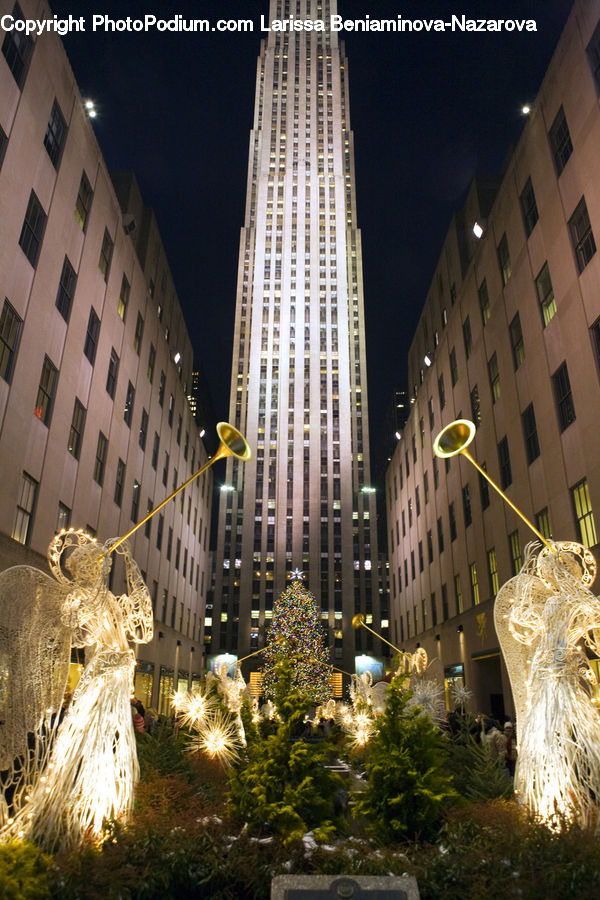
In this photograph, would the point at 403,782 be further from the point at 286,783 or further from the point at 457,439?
the point at 457,439

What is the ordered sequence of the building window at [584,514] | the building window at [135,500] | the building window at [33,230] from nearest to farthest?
the building window at [584,514], the building window at [33,230], the building window at [135,500]

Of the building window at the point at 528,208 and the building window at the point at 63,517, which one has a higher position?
the building window at the point at 528,208

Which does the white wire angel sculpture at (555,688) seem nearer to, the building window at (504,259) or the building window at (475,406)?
the building window at (504,259)

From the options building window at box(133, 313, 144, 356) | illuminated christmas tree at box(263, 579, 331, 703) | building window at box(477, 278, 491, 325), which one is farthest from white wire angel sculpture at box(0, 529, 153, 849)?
illuminated christmas tree at box(263, 579, 331, 703)

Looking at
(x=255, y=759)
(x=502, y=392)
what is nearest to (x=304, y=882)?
(x=255, y=759)

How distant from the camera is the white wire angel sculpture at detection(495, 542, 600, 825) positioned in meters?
8.46

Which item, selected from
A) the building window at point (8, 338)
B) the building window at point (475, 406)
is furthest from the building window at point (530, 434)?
the building window at point (8, 338)

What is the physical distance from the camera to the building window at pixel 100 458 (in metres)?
28.2

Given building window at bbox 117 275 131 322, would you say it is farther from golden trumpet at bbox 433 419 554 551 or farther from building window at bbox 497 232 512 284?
golden trumpet at bbox 433 419 554 551

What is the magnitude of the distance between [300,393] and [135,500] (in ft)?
207

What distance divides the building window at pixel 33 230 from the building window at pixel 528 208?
63.4 feet

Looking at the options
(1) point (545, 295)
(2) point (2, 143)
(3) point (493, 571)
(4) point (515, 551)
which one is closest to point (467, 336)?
(1) point (545, 295)

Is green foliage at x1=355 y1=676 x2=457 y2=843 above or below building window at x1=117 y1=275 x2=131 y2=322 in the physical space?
below

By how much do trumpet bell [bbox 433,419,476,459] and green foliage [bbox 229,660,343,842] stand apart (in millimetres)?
4969
